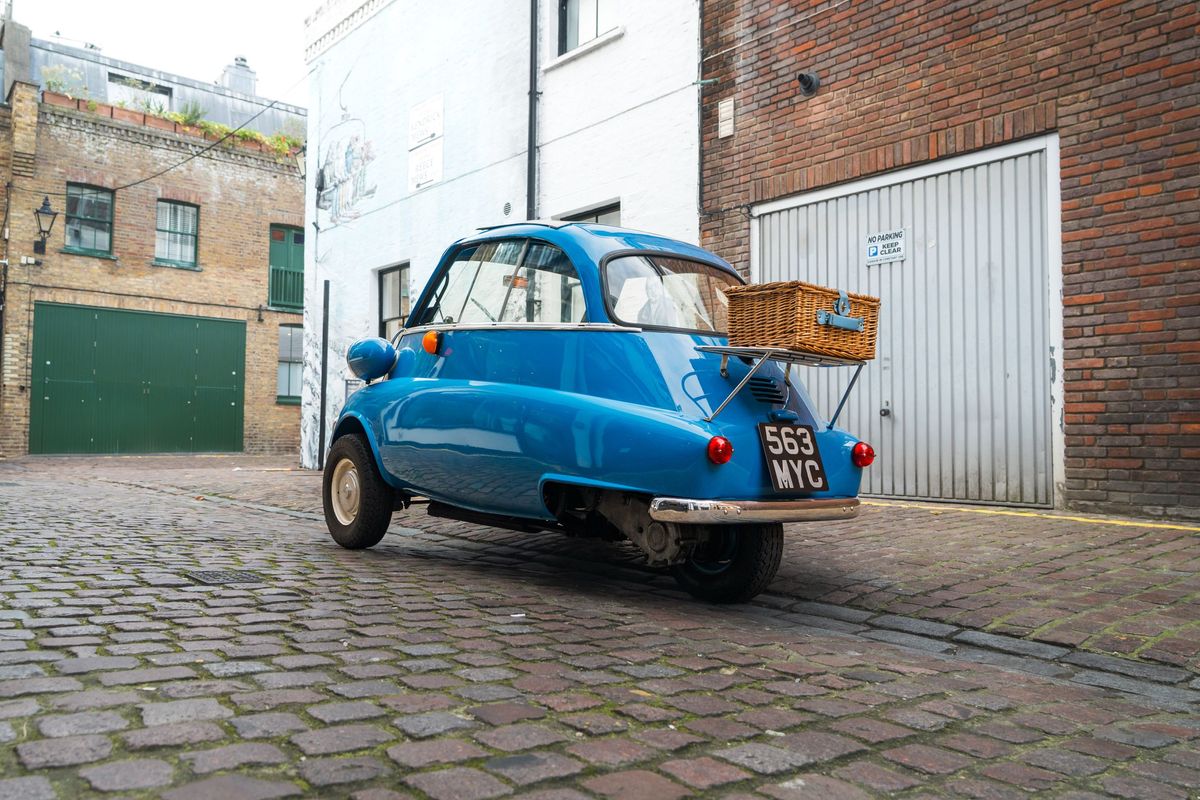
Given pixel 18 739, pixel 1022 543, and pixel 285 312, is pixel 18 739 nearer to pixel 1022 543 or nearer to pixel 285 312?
pixel 1022 543

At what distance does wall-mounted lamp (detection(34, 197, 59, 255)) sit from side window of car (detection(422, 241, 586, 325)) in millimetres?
18500

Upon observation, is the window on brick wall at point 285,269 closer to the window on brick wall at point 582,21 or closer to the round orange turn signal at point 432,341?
the window on brick wall at point 582,21

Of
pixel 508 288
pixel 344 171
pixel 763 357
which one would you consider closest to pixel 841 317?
pixel 763 357

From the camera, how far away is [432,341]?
5562 mm

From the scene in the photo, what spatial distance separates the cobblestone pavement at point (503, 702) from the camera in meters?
2.34

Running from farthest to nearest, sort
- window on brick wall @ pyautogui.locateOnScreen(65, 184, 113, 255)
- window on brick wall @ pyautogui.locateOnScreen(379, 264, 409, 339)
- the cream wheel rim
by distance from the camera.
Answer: window on brick wall @ pyautogui.locateOnScreen(65, 184, 113, 255) < window on brick wall @ pyautogui.locateOnScreen(379, 264, 409, 339) < the cream wheel rim

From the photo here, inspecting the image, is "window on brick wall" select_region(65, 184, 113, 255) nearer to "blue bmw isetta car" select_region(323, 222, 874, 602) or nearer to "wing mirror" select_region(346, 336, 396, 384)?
"wing mirror" select_region(346, 336, 396, 384)

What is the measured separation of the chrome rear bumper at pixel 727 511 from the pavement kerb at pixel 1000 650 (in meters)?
0.51

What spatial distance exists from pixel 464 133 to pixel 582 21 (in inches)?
95.2

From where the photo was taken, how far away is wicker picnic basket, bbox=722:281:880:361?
4.16m

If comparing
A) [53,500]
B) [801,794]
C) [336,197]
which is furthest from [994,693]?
[336,197]

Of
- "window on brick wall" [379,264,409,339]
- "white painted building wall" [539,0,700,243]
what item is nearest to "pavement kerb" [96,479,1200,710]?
"white painted building wall" [539,0,700,243]

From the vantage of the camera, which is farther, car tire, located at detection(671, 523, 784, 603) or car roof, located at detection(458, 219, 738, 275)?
car roof, located at detection(458, 219, 738, 275)

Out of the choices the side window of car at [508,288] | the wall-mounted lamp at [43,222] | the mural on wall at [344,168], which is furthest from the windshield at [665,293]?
the wall-mounted lamp at [43,222]
